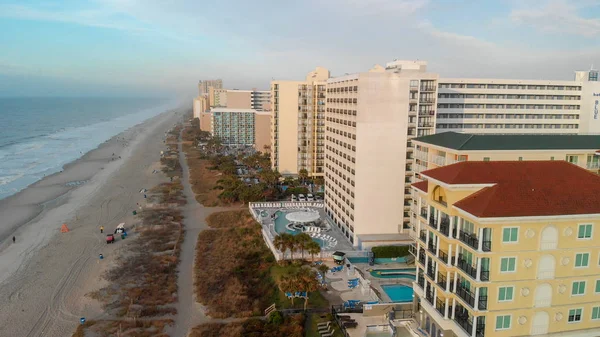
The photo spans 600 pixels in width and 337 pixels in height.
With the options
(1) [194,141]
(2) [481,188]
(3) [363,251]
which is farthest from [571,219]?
(1) [194,141]

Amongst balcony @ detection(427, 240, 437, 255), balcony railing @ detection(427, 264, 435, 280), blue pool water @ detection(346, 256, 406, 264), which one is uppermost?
balcony @ detection(427, 240, 437, 255)

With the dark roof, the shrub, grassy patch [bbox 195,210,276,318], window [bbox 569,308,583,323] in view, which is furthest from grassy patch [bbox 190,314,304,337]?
the dark roof

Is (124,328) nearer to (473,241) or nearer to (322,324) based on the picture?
(322,324)

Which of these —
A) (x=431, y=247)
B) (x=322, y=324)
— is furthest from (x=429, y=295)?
(x=322, y=324)

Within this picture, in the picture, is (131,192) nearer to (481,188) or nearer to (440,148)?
(440,148)

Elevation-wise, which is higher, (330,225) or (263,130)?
(263,130)

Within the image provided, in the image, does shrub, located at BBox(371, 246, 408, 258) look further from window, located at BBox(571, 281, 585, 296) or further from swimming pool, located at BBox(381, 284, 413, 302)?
window, located at BBox(571, 281, 585, 296)
